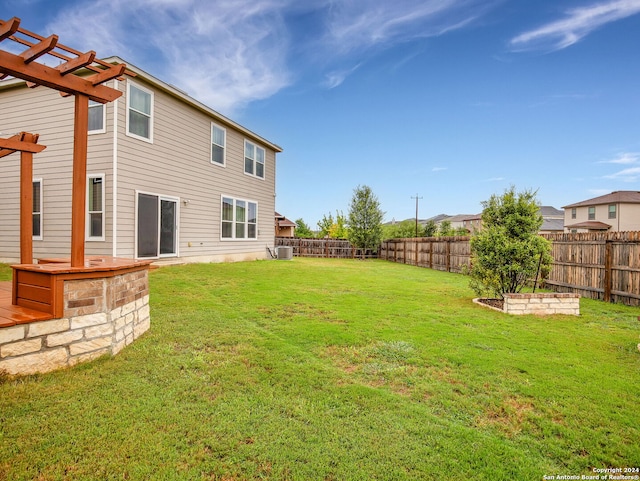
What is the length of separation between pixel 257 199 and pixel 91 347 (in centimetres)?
1202

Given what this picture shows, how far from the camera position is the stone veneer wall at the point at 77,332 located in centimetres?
288

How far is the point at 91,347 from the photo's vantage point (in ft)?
11.0

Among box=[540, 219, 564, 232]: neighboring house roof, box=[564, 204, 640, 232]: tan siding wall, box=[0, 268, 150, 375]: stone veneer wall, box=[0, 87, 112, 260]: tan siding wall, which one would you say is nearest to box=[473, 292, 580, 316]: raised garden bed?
box=[0, 268, 150, 375]: stone veneer wall

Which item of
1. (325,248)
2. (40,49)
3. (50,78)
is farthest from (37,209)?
(325,248)

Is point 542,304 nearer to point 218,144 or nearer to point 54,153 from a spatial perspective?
point 218,144

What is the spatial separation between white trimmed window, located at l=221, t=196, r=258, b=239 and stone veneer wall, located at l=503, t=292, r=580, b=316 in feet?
33.3

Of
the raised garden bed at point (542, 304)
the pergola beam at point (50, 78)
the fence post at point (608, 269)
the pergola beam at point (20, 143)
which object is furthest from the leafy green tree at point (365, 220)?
the pergola beam at point (50, 78)

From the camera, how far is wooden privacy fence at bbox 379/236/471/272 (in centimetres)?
1424

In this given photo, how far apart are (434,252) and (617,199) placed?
25.8 m

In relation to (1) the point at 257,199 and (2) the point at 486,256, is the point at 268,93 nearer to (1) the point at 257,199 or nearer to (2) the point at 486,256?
(1) the point at 257,199

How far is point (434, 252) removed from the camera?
16281mm

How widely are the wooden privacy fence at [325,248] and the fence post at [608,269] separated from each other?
624 inches

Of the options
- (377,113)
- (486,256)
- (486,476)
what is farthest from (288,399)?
(377,113)

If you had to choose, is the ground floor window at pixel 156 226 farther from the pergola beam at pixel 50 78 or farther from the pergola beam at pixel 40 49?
the pergola beam at pixel 40 49
